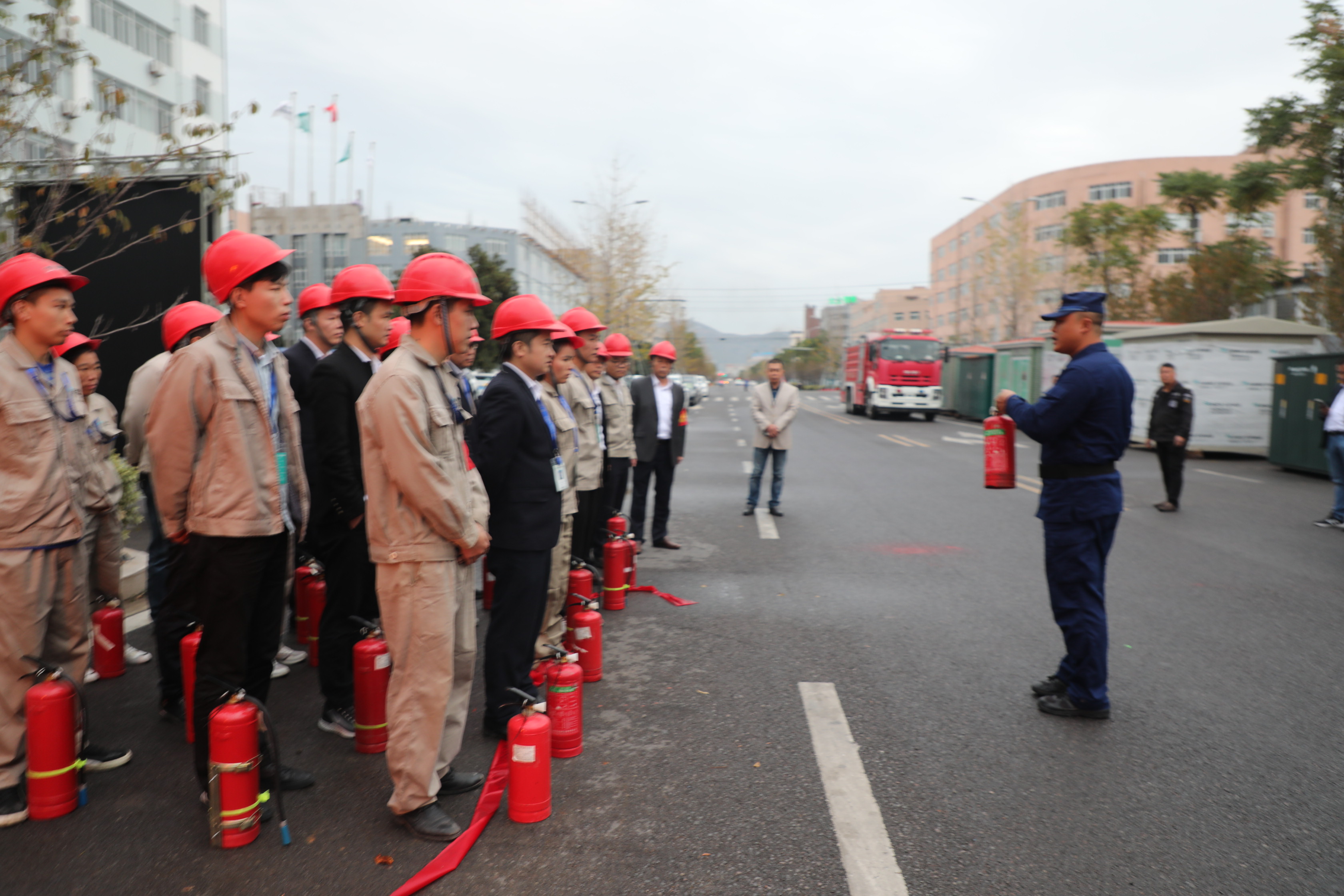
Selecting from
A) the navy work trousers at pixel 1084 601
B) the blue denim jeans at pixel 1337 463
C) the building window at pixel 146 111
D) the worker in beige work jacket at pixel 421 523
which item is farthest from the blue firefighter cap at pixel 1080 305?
the building window at pixel 146 111

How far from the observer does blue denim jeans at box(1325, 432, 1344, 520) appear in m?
10.7

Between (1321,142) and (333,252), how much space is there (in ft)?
244

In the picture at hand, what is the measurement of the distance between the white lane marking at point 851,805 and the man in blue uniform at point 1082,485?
1.16 meters

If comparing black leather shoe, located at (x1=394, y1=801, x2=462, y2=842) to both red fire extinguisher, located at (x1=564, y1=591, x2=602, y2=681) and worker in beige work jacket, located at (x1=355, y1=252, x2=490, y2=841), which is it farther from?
red fire extinguisher, located at (x1=564, y1=591, x2=602, y2=681)

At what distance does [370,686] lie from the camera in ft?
13.2

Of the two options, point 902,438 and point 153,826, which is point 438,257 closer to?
point 153,826

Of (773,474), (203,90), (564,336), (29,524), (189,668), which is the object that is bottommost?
(189,668)

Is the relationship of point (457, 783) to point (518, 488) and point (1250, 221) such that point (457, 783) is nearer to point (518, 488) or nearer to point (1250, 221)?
point (518, 488)

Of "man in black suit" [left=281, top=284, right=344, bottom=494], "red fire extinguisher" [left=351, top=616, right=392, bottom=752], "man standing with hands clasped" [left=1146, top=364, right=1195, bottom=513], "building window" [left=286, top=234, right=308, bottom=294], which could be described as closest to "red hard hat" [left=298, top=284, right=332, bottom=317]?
"man in black suit" [left=281, top=284, right=344, bottom=494]

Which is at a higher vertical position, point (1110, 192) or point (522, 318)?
point (1110, 192)

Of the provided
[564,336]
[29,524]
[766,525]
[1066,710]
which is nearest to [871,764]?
[1066,710]

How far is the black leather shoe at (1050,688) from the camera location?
15.6ft

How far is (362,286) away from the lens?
15.0 ft

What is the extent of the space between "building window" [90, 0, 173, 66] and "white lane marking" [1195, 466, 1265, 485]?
38059 millimetres
